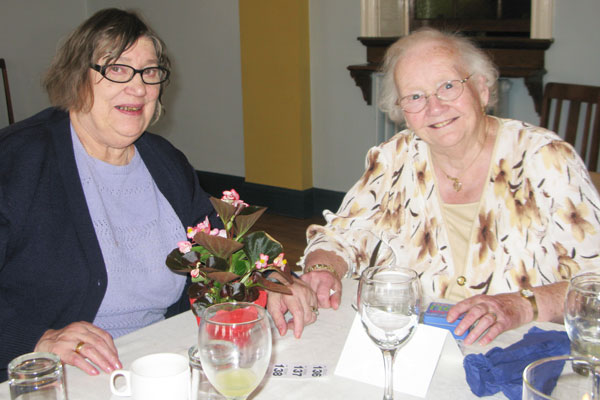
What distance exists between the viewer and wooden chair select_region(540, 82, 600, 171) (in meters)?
3.43

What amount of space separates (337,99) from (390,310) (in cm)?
395

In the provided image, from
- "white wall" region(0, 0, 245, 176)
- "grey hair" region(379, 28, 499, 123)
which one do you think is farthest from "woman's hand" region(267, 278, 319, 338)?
"white wall" region(0, 0, 245, 176)

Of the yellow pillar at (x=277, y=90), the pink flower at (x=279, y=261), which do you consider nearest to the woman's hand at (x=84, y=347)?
the pink flower at (x=279, y=261)

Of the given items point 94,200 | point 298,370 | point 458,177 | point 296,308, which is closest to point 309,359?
point 298,370

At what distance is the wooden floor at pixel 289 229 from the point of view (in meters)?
4.39

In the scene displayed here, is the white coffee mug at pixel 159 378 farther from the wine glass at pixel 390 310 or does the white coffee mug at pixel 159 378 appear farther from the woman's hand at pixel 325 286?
the woman's hand at pixel 325 286

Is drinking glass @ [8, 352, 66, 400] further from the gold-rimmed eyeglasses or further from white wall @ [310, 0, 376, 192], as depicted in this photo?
white wall @ [310, 0, 376, 192]

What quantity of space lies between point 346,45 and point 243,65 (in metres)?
0.92

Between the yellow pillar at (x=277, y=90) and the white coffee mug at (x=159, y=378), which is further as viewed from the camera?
the yellow pillar at (x=277, y=90)

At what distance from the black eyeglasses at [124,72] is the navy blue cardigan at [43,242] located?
22 centimetres

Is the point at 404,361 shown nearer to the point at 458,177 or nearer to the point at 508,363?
the point at 508,363

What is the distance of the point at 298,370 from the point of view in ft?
3.86

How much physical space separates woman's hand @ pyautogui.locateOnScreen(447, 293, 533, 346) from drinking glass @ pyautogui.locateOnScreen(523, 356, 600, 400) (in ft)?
1.82

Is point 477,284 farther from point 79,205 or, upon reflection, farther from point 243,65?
point 243,65
